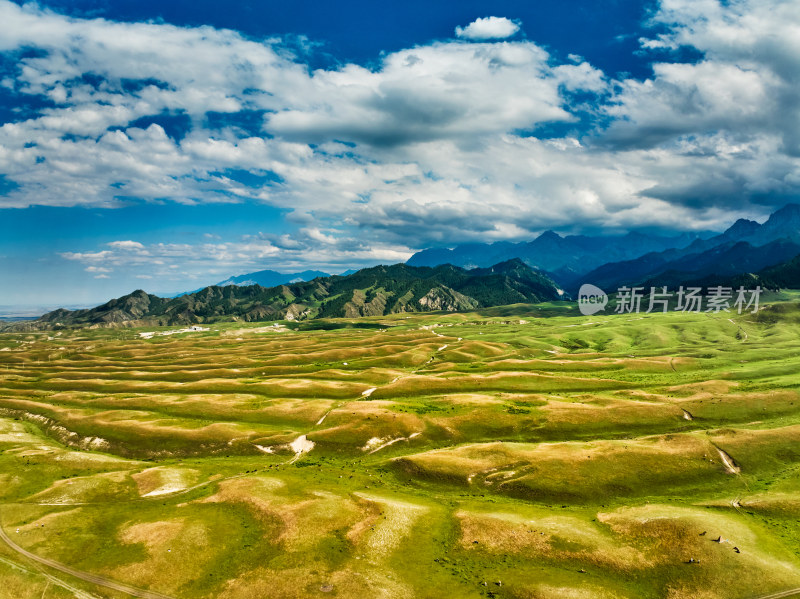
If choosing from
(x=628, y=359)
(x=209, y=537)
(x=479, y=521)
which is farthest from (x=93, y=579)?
(x=628, y=359)

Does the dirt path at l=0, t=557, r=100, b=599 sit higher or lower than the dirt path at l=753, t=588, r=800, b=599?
higher

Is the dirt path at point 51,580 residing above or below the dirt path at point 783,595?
above

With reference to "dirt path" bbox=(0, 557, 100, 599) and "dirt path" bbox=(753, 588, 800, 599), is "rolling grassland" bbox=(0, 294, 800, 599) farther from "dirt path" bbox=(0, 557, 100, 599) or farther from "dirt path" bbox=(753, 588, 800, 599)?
"dirt path" bbox=(753, 588, 800, 599)

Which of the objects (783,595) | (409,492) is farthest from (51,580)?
(783,595)

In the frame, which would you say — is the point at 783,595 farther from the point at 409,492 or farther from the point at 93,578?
the point at 93,578

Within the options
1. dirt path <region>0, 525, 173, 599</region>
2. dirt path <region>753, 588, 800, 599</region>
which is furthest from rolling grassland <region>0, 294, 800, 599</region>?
dirt path <region>753, 588, 800, 599</region>

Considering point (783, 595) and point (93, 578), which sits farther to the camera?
point (93, 578)

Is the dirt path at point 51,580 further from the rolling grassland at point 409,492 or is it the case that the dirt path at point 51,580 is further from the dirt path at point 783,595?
the dirt path at point 783,595

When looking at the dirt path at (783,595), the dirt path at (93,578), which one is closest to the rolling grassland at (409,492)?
the dirt path at (93,578)

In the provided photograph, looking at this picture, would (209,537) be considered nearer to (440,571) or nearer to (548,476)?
(440,571)
